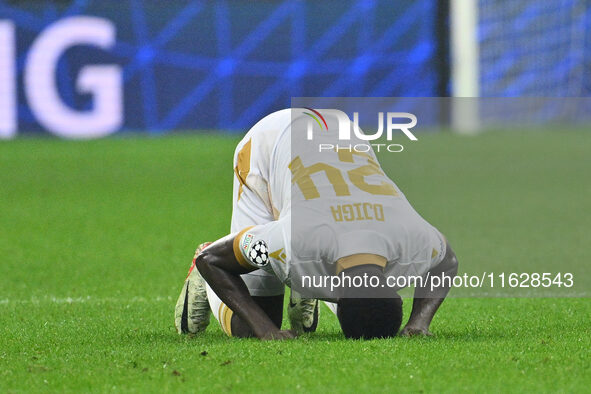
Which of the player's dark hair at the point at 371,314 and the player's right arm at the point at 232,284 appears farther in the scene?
the player's right arm at the point at 232,284

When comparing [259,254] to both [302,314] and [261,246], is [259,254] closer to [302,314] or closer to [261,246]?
[261,246]

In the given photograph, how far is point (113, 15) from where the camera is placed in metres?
20.7

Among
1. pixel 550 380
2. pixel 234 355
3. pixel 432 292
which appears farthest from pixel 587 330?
pixel 234 355

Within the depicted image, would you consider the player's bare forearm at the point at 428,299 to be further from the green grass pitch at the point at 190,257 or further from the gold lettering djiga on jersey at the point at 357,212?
the gold lettering djiga on jersey at the point at 357,212

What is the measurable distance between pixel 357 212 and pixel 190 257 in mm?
4881

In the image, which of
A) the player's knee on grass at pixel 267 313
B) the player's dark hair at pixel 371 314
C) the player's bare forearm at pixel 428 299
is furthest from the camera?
the player's knee on grass at pixel 267 313

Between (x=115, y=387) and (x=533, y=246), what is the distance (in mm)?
6317

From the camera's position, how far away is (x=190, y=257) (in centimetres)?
1021

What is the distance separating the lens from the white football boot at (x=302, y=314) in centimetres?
615

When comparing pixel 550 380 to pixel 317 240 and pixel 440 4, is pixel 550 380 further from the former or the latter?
pixel 440 4

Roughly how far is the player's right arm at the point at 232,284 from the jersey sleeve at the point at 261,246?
0.18 ft

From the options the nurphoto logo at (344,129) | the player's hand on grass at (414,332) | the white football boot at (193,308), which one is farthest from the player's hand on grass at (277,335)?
the nurphoto logo at (344,129)

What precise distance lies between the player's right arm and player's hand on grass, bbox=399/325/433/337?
0.60 m

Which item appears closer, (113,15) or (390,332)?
(390,332)
